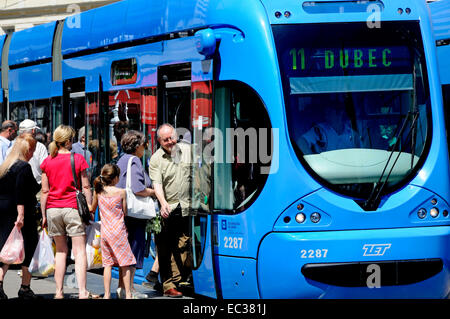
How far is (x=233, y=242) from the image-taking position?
8.05m

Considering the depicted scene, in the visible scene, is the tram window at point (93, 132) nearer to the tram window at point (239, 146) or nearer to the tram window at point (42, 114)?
the tram window at point (42, 114)

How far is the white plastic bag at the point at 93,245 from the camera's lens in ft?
31.0

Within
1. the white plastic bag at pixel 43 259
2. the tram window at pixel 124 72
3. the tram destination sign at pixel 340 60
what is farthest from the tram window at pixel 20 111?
the tram destination sign at pixel 340 60

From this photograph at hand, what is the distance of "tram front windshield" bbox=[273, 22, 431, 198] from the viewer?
7.77 metres

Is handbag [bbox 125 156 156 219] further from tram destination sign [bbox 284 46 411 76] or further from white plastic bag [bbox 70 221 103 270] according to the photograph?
tram destination sign [bbox 284 46 411 76]

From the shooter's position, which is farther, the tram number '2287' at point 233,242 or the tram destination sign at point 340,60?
the tram number '2287' at point 233,242

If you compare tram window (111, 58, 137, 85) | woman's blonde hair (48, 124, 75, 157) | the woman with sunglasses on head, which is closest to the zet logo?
the woman with sunglasses on head

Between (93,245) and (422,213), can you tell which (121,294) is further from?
(422,213)

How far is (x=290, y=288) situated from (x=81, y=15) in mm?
5786

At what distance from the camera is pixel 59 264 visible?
9414 millimetres

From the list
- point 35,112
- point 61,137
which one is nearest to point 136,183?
point 61,137

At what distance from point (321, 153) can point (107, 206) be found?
2.27 m

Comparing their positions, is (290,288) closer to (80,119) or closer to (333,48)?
(333,48)

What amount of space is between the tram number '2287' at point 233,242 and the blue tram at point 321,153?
2 centimetres
